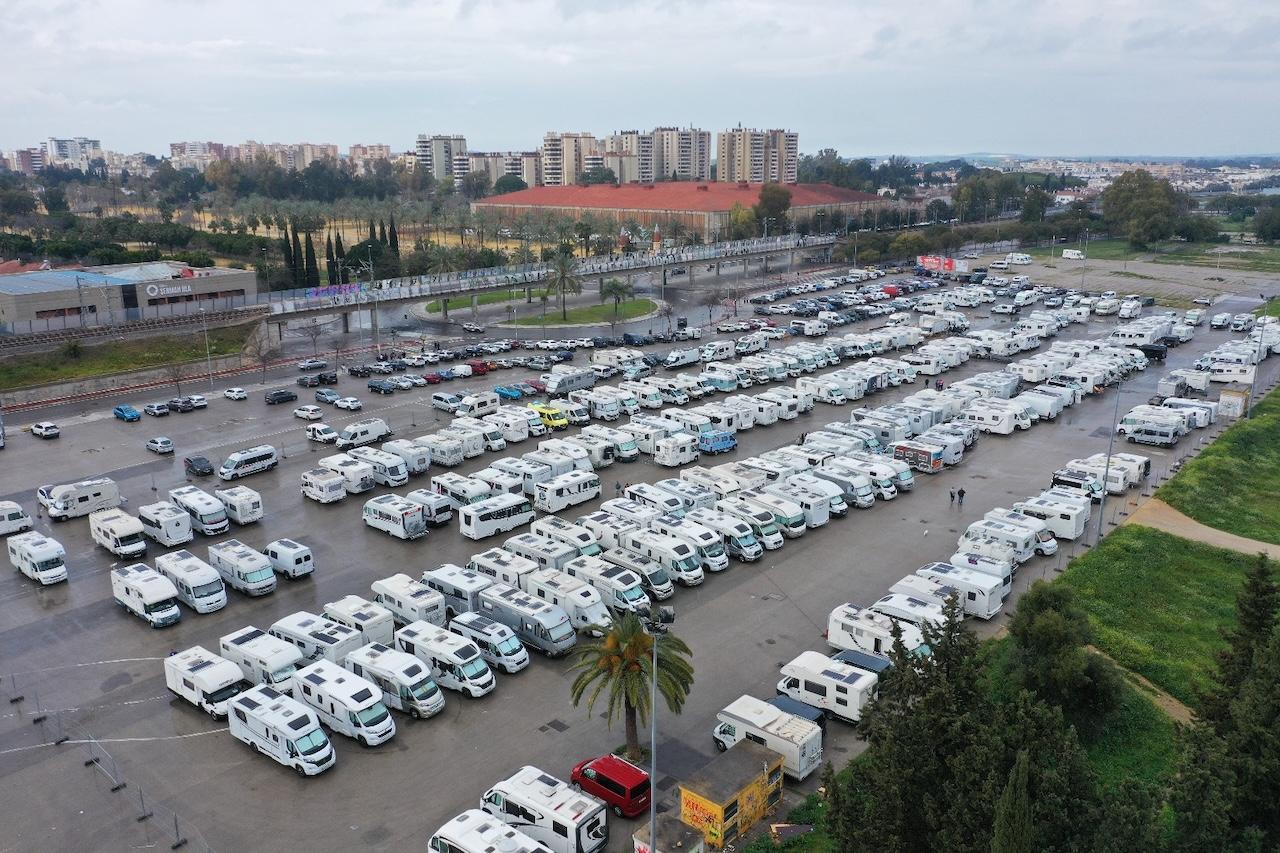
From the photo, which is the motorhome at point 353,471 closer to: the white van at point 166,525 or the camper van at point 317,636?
the white van at point 166,525

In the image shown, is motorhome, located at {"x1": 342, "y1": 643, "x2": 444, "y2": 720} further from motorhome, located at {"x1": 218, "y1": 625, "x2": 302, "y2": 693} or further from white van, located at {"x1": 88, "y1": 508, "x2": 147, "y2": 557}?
white van, located at {"x1": 88, "y1": 508, "x2": 147, "y2": 557}

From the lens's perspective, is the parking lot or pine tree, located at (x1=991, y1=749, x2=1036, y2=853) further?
the parking lot

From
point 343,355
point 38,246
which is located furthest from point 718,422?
point 38,246

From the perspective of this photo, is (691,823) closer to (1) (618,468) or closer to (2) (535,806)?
(2) (535,806)

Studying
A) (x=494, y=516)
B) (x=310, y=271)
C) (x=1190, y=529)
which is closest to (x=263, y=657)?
(x=494, y=516)

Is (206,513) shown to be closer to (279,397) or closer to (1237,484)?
(279,397)

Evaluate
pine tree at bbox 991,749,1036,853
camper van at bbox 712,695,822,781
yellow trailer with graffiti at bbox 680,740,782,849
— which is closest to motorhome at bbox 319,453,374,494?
camper van at bbox 712,695,822,781

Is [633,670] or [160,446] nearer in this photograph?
[633,670]
